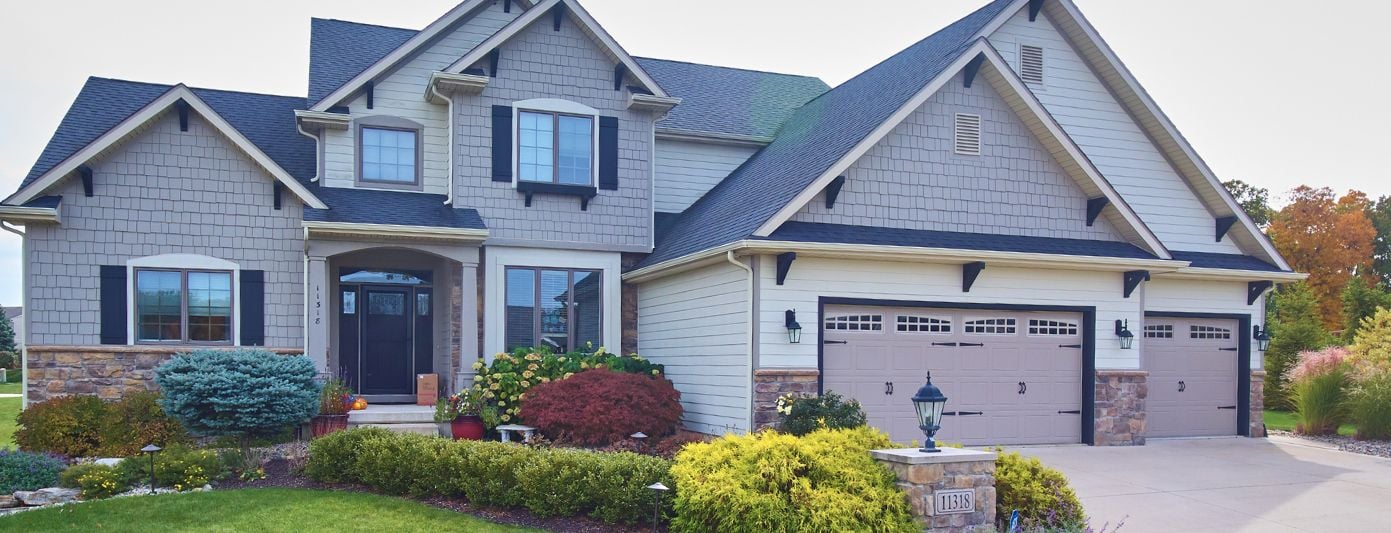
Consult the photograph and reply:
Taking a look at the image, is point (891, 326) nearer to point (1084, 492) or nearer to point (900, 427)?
point (900, 427)

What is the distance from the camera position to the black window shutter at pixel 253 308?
14711 mm

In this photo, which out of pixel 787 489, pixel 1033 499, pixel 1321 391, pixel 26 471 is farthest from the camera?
pixel 1321 391

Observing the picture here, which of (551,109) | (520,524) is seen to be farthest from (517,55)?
(520,524)

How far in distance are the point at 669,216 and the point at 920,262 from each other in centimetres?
538

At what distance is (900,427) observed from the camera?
13984mm

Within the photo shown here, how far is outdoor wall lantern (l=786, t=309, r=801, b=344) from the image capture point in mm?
13047

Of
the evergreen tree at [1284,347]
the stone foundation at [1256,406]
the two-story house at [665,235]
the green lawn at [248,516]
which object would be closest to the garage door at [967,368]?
the two-story house at [665,235]

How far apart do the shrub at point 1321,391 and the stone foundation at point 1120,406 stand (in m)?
4.29

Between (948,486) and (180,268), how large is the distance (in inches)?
441

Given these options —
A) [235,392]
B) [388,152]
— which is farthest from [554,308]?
[235,392]

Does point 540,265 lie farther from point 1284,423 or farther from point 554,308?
point 1284,423

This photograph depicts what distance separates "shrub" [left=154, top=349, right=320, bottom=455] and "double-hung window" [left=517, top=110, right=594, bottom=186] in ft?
15.3

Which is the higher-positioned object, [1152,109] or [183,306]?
[1152,109]

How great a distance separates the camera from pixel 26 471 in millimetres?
10672
